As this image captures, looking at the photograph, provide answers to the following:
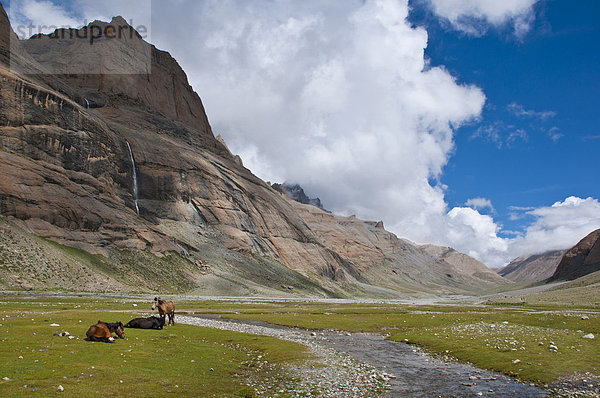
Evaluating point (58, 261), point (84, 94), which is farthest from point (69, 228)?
point (84, 94)

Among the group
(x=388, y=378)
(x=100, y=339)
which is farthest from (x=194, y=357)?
(x=388, y=378)

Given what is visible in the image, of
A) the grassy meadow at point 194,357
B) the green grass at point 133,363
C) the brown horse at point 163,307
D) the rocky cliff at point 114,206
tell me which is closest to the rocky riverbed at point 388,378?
the grassy meadow at point 194,357

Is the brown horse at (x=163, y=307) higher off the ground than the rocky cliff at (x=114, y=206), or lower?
lower

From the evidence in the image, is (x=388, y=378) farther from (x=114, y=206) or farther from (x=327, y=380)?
(x=114, y=206)

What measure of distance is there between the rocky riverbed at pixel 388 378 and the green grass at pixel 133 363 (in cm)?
163

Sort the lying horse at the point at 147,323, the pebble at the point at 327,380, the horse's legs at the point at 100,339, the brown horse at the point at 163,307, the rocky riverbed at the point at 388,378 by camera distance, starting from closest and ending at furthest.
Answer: the pebble at the point at 327,380
the rocky riverbed at the point at 388,378
the horse's legs at the point at 100,339
the lying horse at the point at 147,323
the brown horse at the point at 163,307

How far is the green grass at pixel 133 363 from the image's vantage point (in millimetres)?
14766

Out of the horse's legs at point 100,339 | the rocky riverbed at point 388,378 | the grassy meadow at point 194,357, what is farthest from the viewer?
the horse's legs at point 100,339

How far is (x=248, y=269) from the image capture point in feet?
501

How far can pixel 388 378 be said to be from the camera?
2031 cm

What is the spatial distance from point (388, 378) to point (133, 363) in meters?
12.7

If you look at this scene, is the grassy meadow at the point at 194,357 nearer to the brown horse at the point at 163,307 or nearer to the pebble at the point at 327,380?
the pebble at the point at 327,380

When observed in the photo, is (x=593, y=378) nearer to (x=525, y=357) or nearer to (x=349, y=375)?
(x=525, y=357)

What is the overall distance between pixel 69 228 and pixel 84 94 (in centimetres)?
9987
